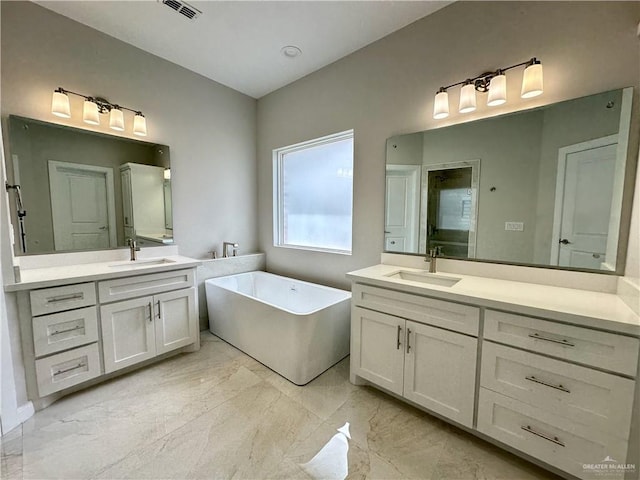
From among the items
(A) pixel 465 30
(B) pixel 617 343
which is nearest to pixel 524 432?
(B) pixel 617 343

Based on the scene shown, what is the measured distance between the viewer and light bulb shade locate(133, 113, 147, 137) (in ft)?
7.93

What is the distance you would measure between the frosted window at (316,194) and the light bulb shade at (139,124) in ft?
4.56

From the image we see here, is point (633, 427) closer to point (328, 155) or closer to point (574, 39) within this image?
point (574, 39)

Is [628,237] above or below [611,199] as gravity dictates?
below

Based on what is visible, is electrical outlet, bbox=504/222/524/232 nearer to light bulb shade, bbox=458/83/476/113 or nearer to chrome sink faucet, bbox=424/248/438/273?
chrome sink faucet, bbox=424/248/438/273

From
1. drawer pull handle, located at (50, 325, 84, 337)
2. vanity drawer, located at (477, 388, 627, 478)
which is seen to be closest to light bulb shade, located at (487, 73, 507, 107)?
vanity drawer, located at (477, 388, 627, 478)

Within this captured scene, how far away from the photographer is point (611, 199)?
4.72 feet

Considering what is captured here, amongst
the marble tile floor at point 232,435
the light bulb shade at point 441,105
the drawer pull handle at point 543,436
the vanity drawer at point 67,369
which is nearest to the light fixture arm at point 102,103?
the vanity drawer at point 67,369

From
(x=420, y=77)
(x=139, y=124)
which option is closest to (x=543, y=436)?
(x=420, y=77)

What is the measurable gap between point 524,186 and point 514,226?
0.86 feet

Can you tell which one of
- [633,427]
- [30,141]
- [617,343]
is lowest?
[633,427]

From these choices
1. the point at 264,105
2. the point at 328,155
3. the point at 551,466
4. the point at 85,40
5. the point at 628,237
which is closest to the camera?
the point at 551,466

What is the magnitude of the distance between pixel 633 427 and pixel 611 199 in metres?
1.10

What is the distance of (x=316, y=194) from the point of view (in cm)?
310
